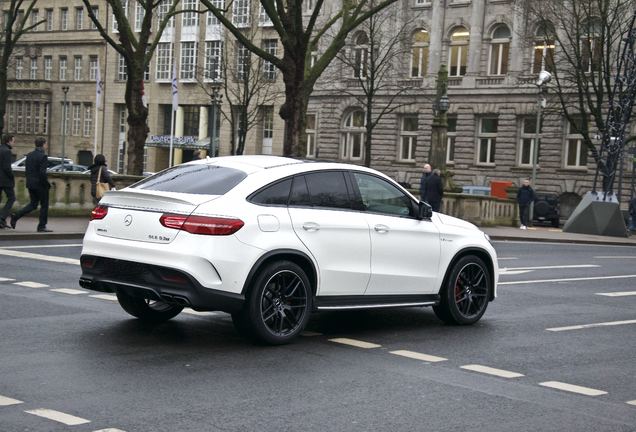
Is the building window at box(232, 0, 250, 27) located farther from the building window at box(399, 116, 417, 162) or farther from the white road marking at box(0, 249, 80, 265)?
the white road marking at box(0, 249, 80, 265)

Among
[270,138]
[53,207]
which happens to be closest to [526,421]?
[53,207]

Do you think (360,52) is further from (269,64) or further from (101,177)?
(101,177)

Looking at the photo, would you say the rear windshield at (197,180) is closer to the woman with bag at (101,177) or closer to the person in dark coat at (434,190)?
the woman with bag at (101,177)

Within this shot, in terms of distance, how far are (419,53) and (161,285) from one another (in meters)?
58.1

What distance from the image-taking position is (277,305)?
32.3ft

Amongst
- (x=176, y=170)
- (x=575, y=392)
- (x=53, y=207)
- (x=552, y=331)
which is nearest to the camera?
(x=575, y=392)

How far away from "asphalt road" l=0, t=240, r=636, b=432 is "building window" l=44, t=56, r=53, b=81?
7860 centimetres

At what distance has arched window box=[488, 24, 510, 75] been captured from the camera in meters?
61.9

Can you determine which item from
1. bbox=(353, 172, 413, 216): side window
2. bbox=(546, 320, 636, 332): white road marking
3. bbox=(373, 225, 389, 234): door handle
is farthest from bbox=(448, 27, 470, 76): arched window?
bbox=(373, 225, 389, 234): door handle

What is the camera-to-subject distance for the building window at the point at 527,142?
60281 mm

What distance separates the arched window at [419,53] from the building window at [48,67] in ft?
116

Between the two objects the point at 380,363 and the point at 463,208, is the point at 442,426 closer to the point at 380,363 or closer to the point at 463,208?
the point at 380,363

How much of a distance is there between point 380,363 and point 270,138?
2603 inches

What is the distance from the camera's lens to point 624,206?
184 ft
